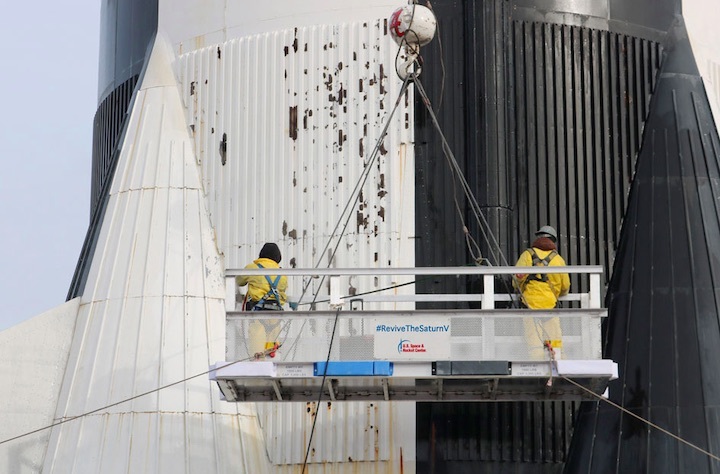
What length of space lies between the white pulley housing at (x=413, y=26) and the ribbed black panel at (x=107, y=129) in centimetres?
629

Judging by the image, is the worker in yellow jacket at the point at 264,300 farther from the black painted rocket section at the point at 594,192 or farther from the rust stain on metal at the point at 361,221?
the black painted rocket section at the point at 594,192

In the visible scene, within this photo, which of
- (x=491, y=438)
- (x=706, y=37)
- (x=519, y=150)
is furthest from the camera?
(x=706, y=37)

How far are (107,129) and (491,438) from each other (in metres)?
9.74

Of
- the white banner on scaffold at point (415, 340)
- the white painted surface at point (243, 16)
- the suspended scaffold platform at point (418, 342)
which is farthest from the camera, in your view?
the white painted surface at point (243, 16)

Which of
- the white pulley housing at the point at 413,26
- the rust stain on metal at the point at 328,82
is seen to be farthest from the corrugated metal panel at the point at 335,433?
the white pulley housing at the point at 413,26

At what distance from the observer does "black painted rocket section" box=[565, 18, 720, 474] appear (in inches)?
810

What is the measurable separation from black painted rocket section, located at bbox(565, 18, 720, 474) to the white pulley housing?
14.3ft

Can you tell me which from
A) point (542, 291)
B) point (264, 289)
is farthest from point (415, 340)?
point (264, 289)

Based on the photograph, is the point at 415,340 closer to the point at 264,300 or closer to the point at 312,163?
the point at 264,300

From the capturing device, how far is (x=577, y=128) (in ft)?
76.5

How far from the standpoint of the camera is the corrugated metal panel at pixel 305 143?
22.8 metres

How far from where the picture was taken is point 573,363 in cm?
1797

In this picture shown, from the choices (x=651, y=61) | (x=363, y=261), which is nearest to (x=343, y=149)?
(x=363, y=261)

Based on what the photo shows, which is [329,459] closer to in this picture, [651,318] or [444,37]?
[651,318]
